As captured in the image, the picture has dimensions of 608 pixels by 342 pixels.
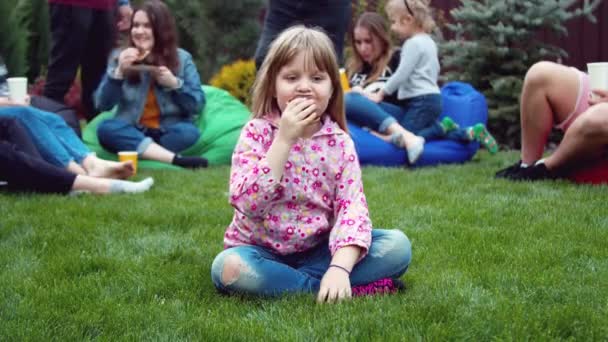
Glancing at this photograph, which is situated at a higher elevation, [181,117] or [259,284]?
[259,284]

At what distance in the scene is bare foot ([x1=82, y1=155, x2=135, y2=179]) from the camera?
5.20 m

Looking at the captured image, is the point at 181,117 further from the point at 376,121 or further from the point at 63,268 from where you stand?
the point at 63,268

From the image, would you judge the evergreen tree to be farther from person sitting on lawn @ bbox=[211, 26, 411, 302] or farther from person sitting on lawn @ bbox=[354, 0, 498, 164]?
person sitting on lawn @ bbox=[211, 26, 411, 302]

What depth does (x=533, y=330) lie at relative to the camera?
232 cm

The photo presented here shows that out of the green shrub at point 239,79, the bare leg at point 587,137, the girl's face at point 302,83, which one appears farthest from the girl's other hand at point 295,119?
the green shrub at point 239,79

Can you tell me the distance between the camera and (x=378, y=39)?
22.5 ft

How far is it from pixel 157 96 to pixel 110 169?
1.56 meters

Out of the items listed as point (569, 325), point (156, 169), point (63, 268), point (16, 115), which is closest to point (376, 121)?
point (156, 169)

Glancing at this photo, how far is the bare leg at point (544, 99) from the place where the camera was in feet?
16.6

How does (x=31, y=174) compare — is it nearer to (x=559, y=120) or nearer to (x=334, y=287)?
(x=334, y=287)

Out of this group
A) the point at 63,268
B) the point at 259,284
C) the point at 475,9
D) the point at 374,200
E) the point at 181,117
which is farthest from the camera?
the point at 475,9

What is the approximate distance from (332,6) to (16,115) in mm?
2158

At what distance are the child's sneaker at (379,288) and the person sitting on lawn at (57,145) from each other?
274cm

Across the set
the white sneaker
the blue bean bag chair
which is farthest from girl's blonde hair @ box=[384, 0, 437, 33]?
the white sneaker
